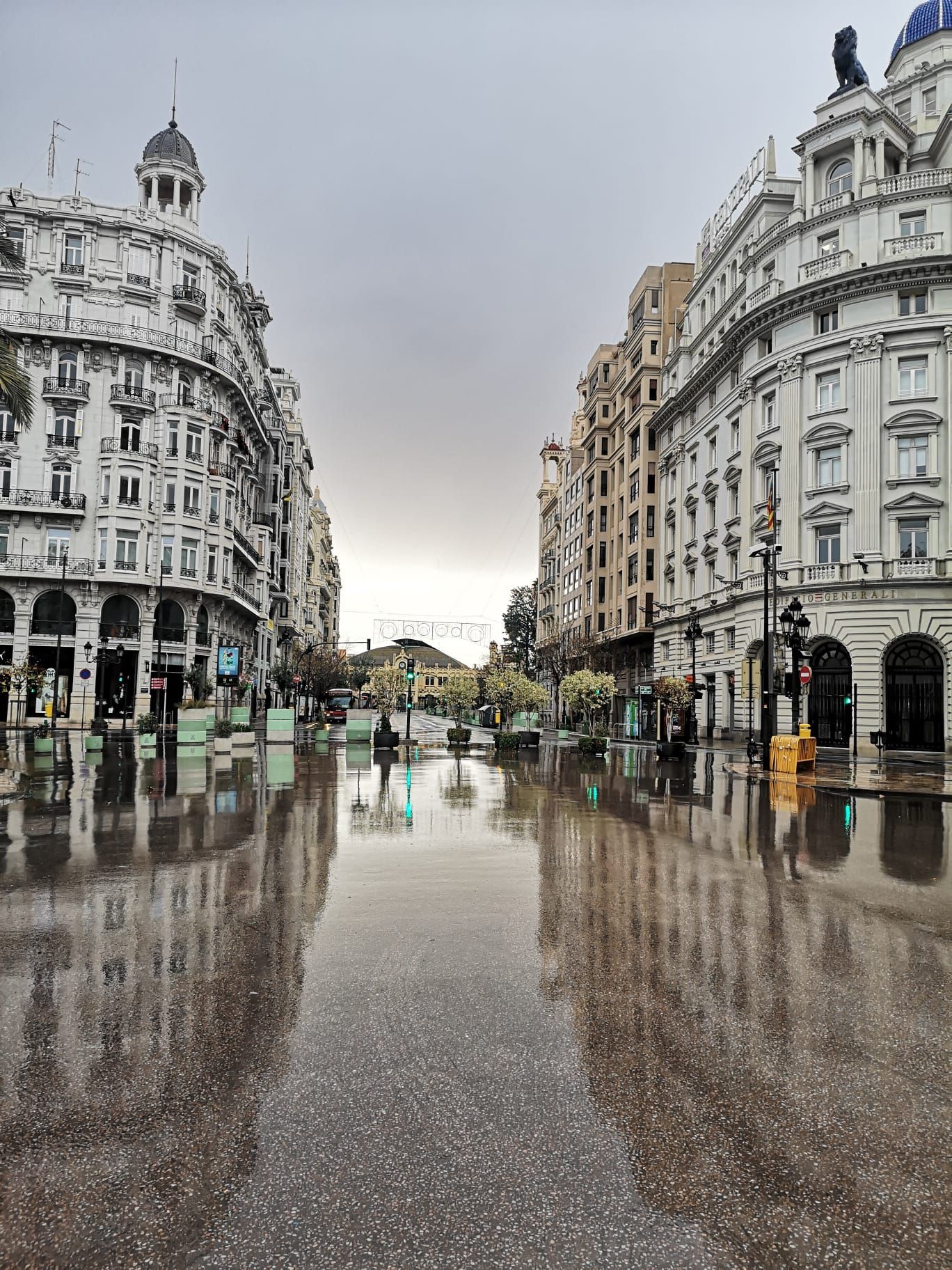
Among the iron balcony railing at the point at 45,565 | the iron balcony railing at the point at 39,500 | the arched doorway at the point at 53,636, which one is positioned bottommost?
the arched doorway at the point at 53,636

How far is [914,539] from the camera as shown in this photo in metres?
39.3

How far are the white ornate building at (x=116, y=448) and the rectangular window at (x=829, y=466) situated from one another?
3844 cm

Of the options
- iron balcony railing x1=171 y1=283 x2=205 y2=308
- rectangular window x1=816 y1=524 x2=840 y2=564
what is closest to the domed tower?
iron balcony railing x1=171 y1=283 x2=205 y2=308

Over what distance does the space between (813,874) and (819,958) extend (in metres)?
3.67

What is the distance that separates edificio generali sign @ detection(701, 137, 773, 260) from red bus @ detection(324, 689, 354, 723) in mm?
51452

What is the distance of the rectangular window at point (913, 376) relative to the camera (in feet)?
129

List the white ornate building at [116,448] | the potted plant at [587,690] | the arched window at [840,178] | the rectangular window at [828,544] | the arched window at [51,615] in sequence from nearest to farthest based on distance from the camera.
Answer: the rectangular window at [828,544] → the arched window at [840,178] → the arched window at [51,615] → the white ornate building at [116,448] → the potted plant at [587,690]

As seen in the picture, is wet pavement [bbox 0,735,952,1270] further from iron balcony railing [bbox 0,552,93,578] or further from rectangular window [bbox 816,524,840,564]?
iron balcony railing [bbox 0,552,93,578]

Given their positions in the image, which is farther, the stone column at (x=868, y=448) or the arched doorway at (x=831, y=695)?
the arched doorway at (x=831, y=695)

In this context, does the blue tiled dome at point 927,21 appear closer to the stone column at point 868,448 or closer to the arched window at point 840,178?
the arched window at point 840,178

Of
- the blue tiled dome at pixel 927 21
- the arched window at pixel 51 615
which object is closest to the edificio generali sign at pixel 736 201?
the blue tiled dome at pixel 927 21

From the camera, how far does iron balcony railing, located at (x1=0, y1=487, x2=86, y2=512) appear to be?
50375 mm

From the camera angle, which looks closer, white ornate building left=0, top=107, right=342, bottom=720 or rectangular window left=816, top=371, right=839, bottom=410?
rectangular window left=816, top=371, right=839, bottom=410

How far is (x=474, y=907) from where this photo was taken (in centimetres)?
773
